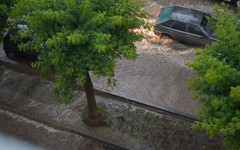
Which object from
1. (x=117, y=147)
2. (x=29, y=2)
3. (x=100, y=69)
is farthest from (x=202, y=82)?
(x=29, y=2)

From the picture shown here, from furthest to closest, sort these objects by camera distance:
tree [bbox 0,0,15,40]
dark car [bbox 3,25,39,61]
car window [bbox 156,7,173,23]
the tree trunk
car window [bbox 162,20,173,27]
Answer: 1. car window [bbox 156,7,173,23]
2. car window [bbox 162,20,173,27]
3. dark car [bbox 3,25,39,61]
4. the tree trunk
5. tree [bbox 0,0,15,40]

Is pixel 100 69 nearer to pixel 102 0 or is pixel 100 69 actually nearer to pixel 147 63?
pixel 102 0

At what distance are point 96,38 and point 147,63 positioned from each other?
573 centimetres

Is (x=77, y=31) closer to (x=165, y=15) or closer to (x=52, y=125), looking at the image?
(x=52, y=125)

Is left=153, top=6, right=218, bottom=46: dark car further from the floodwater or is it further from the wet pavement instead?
the floodwater

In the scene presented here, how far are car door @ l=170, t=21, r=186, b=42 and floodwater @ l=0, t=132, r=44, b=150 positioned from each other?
764 cm

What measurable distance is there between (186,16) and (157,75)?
10.6ft

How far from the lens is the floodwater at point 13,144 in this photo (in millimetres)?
8320

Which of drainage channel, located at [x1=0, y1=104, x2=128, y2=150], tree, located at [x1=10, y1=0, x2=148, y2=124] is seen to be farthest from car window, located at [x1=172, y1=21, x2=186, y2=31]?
drainage channel, located at [x1=0, y1=104, x2=128, y2=150]

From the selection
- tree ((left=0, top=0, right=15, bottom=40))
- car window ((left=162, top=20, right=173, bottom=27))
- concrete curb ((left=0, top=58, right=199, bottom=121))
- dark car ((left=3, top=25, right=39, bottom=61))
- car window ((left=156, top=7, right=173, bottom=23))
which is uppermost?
tree ((left=0, top=0, right=15, bottom=40))

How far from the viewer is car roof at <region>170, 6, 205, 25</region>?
11.2m

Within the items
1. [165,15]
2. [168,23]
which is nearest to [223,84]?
[168,23]

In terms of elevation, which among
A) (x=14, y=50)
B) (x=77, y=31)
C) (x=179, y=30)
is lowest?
(x=14, y=50)

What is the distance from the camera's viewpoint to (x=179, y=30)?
11.4 meters
